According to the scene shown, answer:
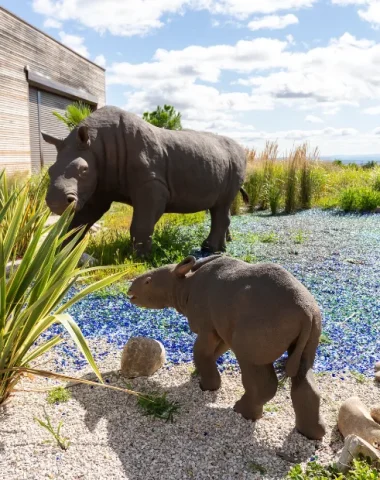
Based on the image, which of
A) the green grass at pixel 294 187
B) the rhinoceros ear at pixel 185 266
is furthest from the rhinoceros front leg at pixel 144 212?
the green grass at pixel 294 187

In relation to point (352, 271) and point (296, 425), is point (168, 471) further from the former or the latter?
point (352, 271)

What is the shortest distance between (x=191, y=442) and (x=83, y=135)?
3427 millimetres

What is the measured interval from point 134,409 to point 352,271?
12.6 feet

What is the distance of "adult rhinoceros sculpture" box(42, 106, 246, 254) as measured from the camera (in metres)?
4.64

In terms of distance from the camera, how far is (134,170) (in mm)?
5035

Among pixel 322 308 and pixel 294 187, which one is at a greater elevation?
pixel 294 187

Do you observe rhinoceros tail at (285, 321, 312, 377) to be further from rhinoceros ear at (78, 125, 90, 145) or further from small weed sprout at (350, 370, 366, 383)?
rhinoceros ear at (78, 125, 90, 145)

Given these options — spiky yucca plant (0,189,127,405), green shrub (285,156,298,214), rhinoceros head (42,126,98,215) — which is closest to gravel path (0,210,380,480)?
spiky yucca plant (0,189,127,405)

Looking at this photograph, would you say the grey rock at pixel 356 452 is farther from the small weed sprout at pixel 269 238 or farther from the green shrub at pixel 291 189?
the green shrub at pixel 291 189

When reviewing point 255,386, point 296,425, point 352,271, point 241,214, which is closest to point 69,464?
point 255,386

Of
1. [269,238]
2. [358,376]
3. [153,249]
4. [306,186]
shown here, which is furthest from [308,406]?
[306,186]

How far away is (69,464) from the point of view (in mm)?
1947

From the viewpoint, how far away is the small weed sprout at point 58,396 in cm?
245

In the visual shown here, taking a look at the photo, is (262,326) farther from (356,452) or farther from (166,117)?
(166,117)
